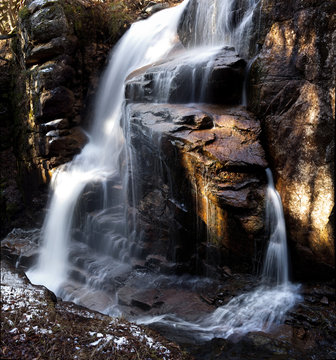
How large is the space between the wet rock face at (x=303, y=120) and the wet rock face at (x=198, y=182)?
0.50m

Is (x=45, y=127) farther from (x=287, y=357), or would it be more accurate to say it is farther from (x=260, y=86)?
(x=287, y=357)

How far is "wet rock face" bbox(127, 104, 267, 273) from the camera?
5.48 metres

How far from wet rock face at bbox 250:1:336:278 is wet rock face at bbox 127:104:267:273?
502 mm

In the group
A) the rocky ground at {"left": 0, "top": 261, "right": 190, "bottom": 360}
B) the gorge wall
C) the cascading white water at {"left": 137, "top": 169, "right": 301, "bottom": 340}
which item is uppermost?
the gorge wall

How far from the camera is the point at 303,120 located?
209 inches

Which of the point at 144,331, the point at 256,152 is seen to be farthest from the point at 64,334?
the point at 256,152

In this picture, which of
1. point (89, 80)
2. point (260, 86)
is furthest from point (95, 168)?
point (260, 86)

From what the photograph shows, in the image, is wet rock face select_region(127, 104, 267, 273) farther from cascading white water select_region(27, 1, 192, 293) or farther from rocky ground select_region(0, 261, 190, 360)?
rocky ground select_region(0, 261, 190, 360)

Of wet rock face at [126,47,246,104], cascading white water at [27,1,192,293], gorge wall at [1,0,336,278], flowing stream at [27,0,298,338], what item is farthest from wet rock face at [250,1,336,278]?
cascading white water at [27,1,192,293]

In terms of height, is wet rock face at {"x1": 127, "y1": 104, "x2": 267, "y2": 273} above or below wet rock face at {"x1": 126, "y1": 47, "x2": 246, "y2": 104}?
below

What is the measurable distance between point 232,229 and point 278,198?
41.9 inches

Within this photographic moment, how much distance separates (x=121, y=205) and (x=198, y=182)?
2.98 m

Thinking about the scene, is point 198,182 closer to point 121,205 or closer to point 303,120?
point 303,120

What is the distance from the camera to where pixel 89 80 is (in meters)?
10.3
